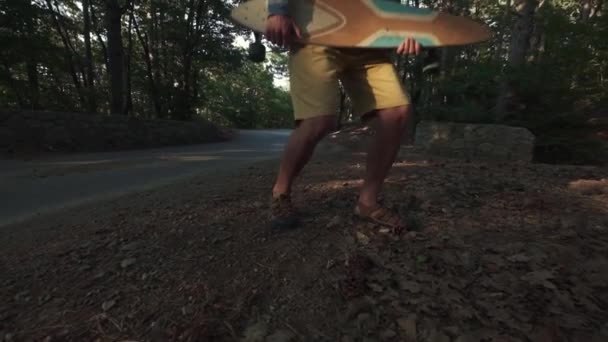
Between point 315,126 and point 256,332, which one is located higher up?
point 315,126

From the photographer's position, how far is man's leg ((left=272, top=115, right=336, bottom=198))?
1815 millimetres

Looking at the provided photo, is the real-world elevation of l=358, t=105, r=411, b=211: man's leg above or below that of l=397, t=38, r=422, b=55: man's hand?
below

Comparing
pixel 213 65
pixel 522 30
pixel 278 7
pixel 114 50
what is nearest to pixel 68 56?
pixel 114 50

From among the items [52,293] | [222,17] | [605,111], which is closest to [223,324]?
[52,293]

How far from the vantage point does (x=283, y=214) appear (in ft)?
6.18

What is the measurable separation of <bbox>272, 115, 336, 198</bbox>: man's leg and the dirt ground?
275 millimetres

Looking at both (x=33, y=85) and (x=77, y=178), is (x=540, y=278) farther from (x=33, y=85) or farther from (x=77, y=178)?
(x=33, y=85)

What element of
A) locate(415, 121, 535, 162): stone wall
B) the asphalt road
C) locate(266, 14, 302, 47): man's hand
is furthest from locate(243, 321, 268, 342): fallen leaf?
locate(415, 121, 535, 162): stone wall

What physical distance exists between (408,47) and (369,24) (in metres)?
0.26

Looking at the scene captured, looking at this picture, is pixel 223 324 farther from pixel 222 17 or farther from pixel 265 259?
pixel 222 17

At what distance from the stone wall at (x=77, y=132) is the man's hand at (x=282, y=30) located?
626 centimetres

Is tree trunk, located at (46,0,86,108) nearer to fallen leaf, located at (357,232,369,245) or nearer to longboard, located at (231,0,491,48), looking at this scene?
longboard, located at (231,0,491,48)

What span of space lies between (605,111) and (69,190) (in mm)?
11180

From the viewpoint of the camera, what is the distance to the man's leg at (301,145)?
5.96 feet
